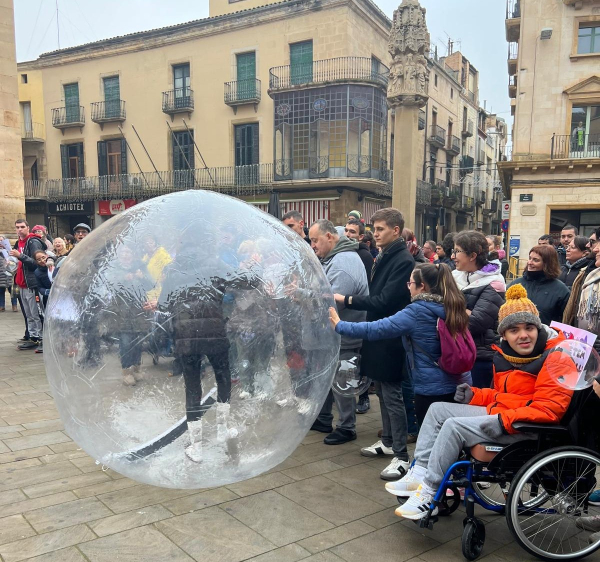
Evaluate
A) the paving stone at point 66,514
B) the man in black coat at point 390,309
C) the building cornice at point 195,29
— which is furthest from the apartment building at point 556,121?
the paving stone at point 66,514

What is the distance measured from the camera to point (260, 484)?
3.56 metres

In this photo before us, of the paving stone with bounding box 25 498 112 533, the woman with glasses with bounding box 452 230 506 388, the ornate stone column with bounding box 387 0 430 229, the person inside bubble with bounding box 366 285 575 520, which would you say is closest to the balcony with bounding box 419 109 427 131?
the ornate stone column with bounding box 387 0 430 229

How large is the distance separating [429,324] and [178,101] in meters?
25.2

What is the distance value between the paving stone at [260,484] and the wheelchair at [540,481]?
3.49 feet

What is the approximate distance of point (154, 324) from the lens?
2.12 meters

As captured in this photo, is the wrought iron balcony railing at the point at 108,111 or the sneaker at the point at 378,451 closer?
the sneaker at the point at 378,451

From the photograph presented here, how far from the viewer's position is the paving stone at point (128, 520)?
2.96 m

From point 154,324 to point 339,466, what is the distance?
2.33 m

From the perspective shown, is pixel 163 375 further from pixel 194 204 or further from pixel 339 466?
pixel 339 466

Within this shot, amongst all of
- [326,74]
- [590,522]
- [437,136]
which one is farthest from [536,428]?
[437,136]

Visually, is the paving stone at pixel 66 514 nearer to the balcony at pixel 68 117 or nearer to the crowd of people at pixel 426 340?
the crowd of people at pixel 426 340

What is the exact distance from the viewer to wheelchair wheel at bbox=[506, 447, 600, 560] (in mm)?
2713

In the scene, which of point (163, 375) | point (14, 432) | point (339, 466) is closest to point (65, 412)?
point (163, 375)

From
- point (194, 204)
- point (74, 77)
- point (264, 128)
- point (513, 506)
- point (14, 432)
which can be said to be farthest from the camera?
point (74, 77)
